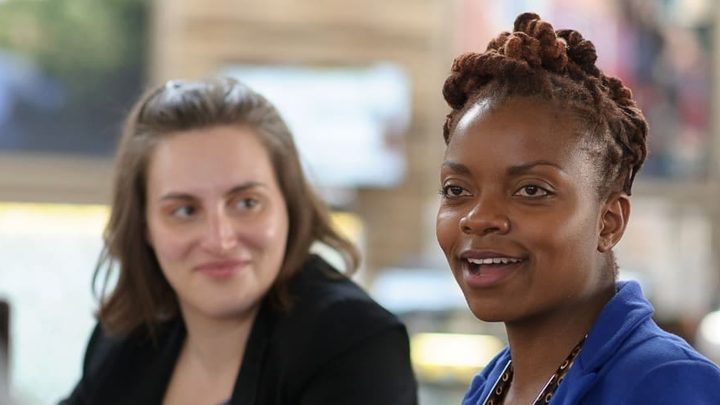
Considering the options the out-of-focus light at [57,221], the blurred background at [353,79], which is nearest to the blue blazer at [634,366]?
the out-of-focus light at [57,221]

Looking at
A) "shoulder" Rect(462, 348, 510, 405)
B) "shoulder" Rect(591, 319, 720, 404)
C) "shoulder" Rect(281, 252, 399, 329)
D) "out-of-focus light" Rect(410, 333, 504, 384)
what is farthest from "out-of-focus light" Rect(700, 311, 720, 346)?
"shoulder" Rect(591, 319, 720, 404)

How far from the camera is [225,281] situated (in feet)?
6.20

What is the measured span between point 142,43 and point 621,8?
3018 mm

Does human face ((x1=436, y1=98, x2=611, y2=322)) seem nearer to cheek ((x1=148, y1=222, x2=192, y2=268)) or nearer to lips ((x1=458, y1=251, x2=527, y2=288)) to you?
lips ((x1=458, y1=251, x2=527, y2=288))

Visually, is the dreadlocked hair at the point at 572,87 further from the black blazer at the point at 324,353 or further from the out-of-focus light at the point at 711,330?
the out-of-focus light at the point at 711,330

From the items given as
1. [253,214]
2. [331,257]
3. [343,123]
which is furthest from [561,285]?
[343,123]

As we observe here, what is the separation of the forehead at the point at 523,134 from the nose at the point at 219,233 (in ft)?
2.53

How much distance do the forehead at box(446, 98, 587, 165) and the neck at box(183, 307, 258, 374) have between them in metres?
0.91

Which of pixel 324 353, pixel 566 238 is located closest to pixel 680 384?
pixel 566 238

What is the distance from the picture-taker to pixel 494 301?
1.13 metres

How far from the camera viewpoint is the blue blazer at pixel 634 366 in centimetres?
102

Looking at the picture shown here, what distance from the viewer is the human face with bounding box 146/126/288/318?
1883 millimetres

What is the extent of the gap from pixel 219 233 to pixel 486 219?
0.83 m

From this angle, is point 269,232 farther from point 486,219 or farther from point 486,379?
point 486,219
